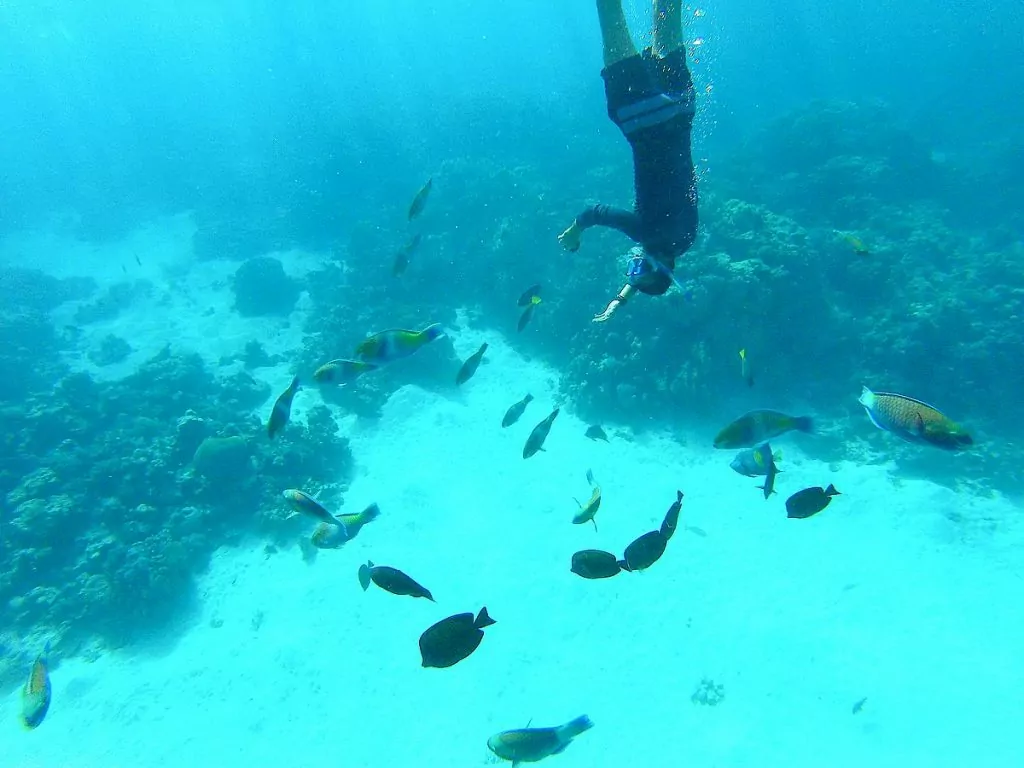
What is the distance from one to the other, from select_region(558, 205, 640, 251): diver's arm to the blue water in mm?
1365

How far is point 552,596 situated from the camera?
7656 millimetres

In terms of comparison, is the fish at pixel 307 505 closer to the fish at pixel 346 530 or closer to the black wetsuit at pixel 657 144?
the fish at pixel 346 530

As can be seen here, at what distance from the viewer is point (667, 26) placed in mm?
3705

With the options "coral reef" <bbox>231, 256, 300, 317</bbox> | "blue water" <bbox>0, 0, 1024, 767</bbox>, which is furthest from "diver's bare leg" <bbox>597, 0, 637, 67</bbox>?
"coral reef" <bbox>231, 256, 300, 317</bbox>

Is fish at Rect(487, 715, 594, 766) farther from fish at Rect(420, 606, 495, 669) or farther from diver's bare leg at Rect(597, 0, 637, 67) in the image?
diver's bare leg at Rect(597, 0, 637, 67)

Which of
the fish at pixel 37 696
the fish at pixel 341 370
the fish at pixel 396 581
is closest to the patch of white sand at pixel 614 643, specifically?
the fish at pixel 37 696

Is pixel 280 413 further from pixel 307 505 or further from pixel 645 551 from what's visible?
pixel 645 551

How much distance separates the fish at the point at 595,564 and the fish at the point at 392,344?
76.4 inches

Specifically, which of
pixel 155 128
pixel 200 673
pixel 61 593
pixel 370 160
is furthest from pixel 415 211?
pixel 155 128

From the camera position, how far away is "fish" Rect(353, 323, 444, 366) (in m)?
3.49

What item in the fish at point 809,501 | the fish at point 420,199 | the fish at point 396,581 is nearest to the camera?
the fish at point 396,581

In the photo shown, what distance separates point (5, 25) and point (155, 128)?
49582 mm

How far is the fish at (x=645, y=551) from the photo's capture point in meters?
3.31

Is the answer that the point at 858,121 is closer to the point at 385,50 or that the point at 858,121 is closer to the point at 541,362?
the point at 541,362
